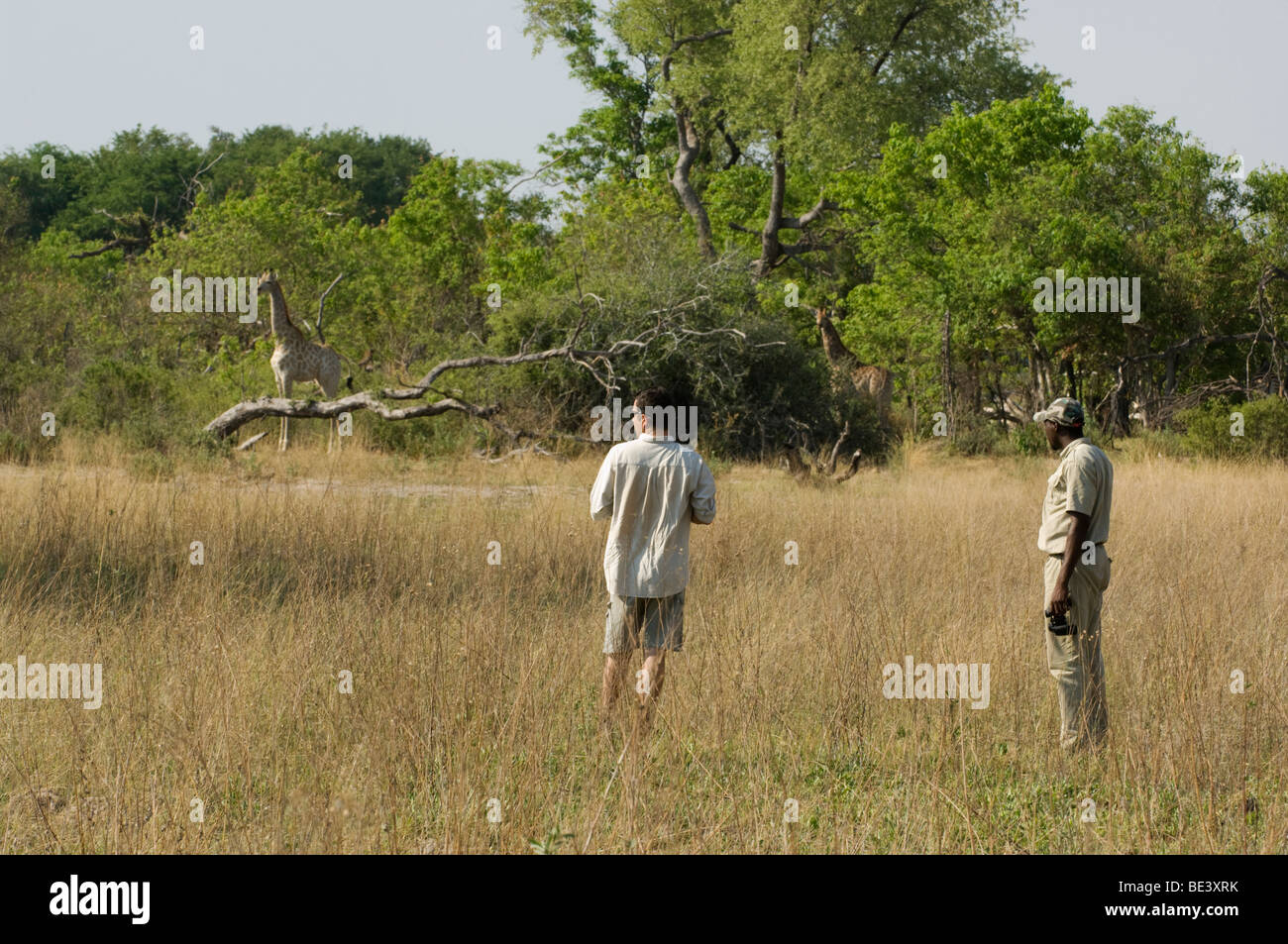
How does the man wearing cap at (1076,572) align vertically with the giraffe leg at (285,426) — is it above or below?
A: below

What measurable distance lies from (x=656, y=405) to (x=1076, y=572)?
6.82ft

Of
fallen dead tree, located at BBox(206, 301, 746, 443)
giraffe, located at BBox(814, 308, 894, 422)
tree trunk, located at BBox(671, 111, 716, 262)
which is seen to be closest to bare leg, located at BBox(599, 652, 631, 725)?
fallen dead tree, located at BBox(206, 301, 746, 443)

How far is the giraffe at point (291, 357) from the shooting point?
17594 mm

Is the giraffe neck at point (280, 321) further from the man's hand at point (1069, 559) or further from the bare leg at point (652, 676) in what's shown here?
the man's hand at point (1069, 559)

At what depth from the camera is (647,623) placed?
548 centimetres

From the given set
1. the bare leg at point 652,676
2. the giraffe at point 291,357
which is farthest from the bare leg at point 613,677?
the giraffe at point 291,357

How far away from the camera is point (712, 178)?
33.3m

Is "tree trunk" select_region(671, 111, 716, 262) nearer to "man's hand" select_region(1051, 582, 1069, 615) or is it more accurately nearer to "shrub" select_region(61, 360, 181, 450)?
"shrub" select_region(61, 360, 181, 450)

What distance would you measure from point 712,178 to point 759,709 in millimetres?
29373

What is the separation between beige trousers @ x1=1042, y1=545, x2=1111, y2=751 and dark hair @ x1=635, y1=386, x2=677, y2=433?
1917 mm

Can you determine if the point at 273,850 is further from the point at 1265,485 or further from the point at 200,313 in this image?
the point at 200,313

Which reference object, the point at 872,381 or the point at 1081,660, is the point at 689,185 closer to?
the point at 872,381

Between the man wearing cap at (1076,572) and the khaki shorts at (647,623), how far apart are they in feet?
5.64

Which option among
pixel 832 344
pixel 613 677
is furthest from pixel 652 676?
pixel 832 344
